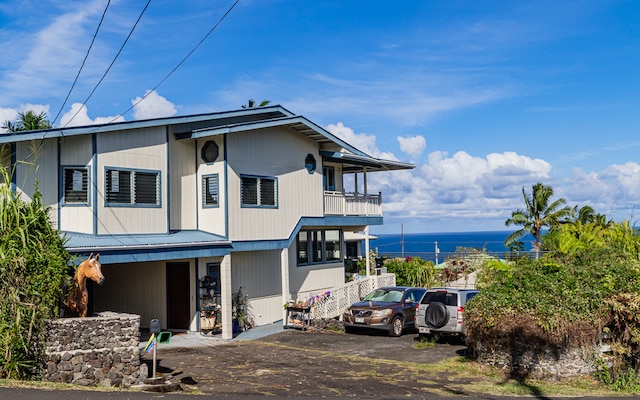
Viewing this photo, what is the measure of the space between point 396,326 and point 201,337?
6599 mm

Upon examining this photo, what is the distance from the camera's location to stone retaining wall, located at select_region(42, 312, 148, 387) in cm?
1325

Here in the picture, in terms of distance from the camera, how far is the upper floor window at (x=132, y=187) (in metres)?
19.6

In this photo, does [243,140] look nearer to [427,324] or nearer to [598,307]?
[427,324]

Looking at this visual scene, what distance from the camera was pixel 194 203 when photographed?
2270 centimetres

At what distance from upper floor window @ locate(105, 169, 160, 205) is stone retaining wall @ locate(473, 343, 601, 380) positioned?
1172 cm

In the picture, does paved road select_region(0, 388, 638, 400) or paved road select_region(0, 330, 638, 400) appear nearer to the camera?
paved road select_region(0, 388, 638, 400)

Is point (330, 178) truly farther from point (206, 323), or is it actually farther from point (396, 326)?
point (206, 323)

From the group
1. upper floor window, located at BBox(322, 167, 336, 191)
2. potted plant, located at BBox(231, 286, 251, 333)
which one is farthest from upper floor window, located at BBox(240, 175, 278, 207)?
upper floor window, located at BBox(322, 167, 336, 191)

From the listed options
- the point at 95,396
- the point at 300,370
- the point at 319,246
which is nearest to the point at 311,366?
the point at 300,370

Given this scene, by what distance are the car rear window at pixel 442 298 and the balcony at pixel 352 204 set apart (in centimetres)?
806

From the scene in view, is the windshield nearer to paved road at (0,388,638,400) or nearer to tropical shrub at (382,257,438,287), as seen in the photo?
tropical shrub at (382,257,438,287)

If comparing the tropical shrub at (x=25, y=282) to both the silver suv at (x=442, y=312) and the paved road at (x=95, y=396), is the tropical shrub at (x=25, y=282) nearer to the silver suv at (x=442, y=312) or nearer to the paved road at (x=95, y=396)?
the paved road at (x=95, y=396)

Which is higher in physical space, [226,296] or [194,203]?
[194,203]

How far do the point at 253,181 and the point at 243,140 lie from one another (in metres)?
1.54
